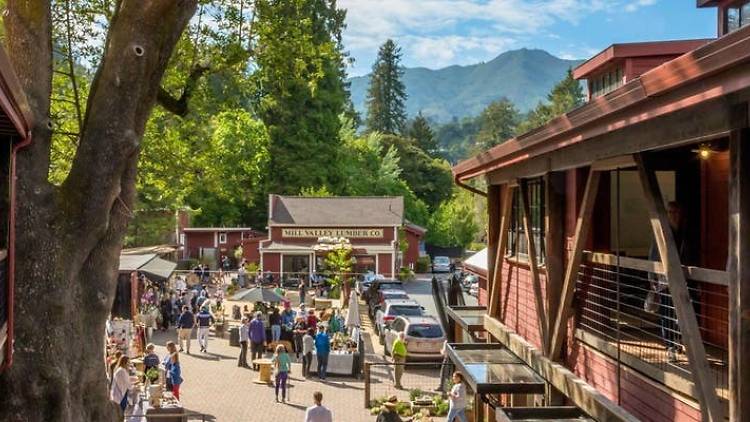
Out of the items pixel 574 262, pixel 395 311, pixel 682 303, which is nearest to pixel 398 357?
pixel 395 311

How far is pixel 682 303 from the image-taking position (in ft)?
18.4

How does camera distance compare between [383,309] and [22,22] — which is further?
[383,309]

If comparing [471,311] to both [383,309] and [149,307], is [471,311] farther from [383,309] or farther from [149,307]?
[149,307]

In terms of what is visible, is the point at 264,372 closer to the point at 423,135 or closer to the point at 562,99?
the point at 562,99

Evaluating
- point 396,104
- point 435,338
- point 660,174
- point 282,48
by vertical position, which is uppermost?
point 396,104

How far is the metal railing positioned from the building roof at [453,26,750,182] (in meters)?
1.25

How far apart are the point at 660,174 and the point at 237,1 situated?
334 inches

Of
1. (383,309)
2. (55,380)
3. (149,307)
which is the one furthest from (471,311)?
(149,307)

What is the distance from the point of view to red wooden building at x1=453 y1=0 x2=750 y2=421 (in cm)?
484

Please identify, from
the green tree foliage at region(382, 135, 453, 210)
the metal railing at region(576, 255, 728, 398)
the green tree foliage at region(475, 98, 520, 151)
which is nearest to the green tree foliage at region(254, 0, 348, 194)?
the green tree foliage at region(382, 135, 453, 210)

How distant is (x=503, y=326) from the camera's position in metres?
12.6

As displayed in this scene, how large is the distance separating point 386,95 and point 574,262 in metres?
123

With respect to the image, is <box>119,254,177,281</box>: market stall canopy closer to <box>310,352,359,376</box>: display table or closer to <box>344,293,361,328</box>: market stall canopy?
<box>344,293,361,328</box>: market stall canopy

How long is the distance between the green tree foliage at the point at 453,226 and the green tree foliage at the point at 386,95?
1854 inches
